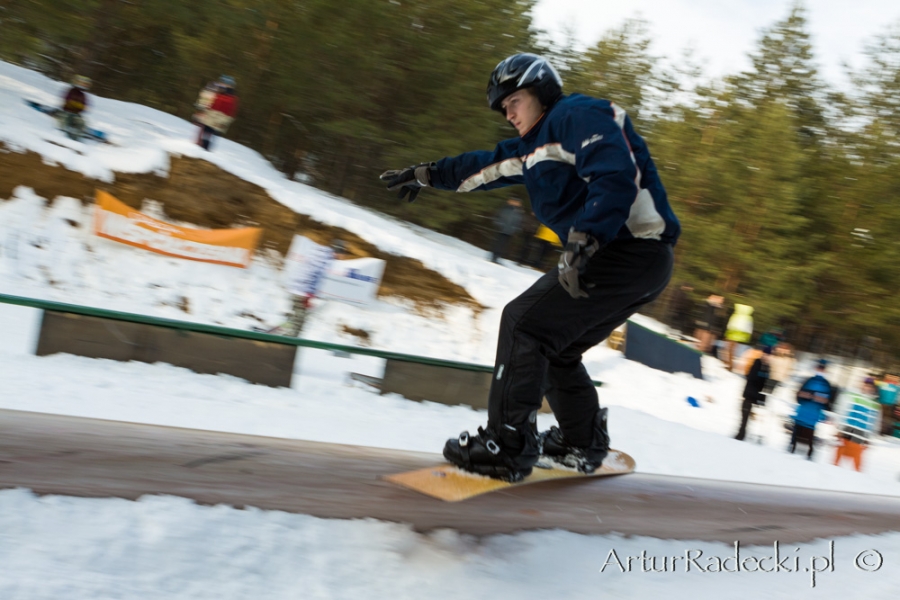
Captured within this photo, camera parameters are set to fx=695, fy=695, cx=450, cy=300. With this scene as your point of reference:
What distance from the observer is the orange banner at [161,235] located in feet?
38.2

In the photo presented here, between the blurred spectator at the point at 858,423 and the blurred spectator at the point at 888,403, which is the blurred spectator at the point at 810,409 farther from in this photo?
the blurred spectator at the point at 888,403

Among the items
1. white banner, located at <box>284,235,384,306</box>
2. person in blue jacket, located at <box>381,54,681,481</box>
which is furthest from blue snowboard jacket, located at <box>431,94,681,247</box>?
white banner, located at <box>284,235,384,306</box>

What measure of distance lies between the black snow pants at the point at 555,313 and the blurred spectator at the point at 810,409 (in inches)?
312

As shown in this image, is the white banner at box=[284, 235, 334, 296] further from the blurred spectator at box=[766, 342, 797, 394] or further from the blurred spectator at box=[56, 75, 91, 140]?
the blurred spectator at box=[766, 342, 797, 394]

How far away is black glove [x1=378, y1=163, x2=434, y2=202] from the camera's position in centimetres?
346

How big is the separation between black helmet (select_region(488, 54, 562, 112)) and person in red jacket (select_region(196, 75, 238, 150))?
495 inches

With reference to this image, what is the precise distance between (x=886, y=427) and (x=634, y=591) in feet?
46.6

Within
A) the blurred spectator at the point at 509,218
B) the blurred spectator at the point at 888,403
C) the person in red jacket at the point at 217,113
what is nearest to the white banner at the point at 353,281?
the blurred spectator at the point at 509,218

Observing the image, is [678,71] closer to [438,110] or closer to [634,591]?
[438,110]

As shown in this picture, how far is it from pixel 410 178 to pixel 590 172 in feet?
4.01

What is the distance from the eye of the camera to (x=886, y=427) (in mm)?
13852

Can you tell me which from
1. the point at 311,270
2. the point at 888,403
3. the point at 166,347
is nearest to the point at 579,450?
the point at 166,347

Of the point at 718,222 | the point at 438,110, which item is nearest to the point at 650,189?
the point at 438,110

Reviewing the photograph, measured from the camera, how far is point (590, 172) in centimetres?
253
